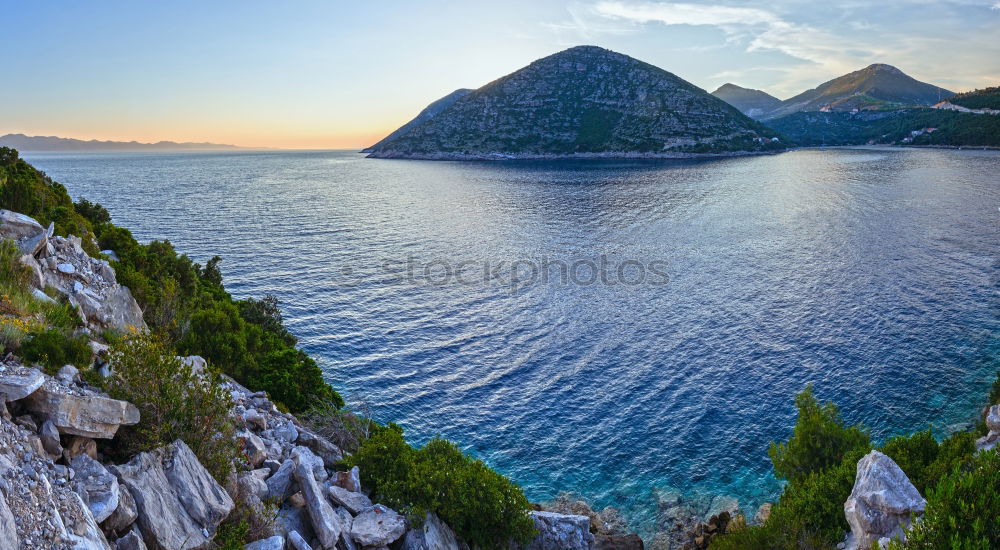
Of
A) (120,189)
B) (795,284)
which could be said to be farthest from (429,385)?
(120,189)

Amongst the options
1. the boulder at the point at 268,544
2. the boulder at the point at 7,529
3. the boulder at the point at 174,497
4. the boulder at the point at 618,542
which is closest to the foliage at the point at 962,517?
the boulder at the point at 618,542

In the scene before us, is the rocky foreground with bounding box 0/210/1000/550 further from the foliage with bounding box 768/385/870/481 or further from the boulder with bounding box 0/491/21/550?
the foliage with bounding box 768/385/870/481

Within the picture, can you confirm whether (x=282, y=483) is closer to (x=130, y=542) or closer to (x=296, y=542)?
(x=296, y=542)

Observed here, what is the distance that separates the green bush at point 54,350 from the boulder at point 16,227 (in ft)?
29.7

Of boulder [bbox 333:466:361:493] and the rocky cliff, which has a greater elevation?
the rocky cliff

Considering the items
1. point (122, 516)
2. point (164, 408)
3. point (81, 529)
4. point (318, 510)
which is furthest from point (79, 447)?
point (318, 510)

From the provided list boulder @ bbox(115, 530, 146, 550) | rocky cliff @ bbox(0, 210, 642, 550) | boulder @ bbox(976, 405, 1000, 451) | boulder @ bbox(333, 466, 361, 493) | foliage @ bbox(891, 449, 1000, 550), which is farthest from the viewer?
boulder @ bbox(976, 405, 1000, 451)

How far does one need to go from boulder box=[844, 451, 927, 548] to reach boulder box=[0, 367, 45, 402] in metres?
21.5

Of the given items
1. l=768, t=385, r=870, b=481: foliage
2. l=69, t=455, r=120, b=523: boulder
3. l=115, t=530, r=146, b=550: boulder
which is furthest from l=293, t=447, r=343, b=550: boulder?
l=768, t=385, r=870, b=481: foliage

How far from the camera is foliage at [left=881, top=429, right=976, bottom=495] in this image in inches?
707

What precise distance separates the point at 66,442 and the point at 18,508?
2.97 metres

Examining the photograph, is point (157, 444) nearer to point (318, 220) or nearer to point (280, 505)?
point (280, 505)

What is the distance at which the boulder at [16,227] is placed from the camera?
830 inches

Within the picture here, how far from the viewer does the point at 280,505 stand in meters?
15.0
